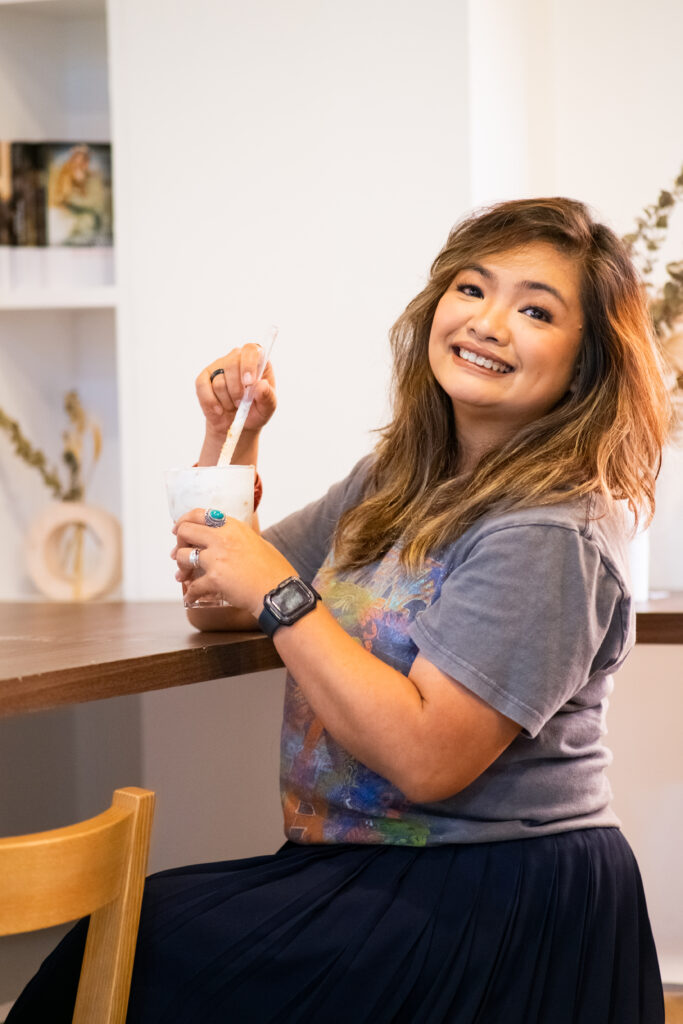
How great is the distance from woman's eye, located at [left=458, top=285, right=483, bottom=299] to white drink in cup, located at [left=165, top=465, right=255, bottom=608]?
343 mm

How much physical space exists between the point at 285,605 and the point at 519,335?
41 cm

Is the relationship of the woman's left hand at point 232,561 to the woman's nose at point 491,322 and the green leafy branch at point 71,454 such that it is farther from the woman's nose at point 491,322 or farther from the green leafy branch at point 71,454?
the green leafy branch at point 71,454

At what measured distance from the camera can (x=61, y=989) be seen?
1.13 metres

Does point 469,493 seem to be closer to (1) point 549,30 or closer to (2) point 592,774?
(2) point 592,774

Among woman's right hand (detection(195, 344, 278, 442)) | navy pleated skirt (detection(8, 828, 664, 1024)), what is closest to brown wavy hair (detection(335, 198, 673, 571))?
woman's right hand (detection(195, 344, 278, 442))

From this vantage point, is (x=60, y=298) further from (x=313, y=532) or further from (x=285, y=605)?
(x=285, y=605)

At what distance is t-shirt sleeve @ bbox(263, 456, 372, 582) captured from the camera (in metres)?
1.56

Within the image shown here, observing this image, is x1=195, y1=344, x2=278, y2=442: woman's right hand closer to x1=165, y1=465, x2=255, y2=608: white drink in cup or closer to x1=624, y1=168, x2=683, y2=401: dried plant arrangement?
x1=165, y1=465, x2=255, y2=608: white drink in cup

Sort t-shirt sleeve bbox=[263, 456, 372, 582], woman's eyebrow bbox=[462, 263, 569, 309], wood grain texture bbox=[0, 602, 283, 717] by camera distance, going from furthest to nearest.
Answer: t-shirt sleeve bbox=[263, 456, 372, 582] < woman's eyebrow bbox=[462, 263, 569, 309] < wood grain texture bbox=[0, 602, 283, 717]

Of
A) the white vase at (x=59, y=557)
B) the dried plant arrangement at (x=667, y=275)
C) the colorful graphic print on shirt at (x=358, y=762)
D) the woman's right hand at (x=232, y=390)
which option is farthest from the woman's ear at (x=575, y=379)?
the white vase at (x=59, y=557)

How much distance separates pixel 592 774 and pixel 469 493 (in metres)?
0.32

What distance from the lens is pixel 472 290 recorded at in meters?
1.38

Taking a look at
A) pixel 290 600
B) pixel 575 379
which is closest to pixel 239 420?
pixel 290 600

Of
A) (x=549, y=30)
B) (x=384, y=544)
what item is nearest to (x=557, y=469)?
(x=384, y=544)
